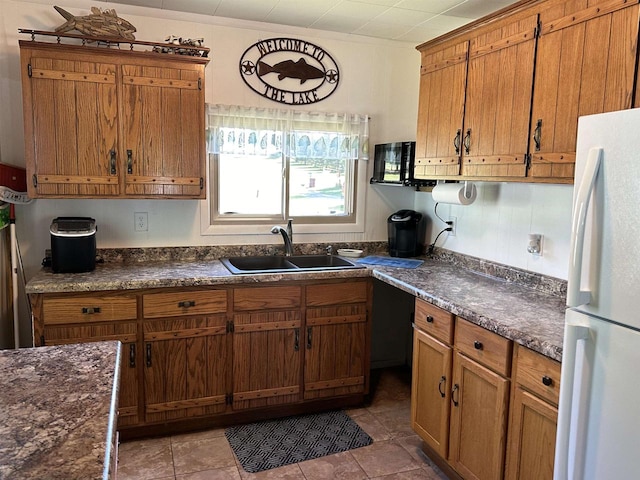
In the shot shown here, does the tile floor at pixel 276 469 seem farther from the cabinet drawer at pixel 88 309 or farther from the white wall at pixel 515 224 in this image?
the white wall at pixel 515 224

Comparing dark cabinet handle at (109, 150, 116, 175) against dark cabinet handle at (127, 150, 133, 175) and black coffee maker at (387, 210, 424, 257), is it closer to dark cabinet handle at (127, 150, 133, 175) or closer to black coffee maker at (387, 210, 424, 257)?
dark cabinet handle at (127, 150, 133, 175)

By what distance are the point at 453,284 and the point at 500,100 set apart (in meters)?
0.97

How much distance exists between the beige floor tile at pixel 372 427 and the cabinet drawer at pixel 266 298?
0.82 metres

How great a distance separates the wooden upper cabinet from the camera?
8.52 feet

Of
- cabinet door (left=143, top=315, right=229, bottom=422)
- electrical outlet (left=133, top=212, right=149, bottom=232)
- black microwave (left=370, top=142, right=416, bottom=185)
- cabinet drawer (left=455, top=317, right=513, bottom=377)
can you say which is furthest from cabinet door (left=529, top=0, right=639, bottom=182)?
electrical outlet (left=133, top=212, right=149, bottom=232)

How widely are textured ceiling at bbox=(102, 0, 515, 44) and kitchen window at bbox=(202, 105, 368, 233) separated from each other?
57cm

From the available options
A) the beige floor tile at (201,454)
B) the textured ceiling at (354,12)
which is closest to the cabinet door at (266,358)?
the beige floor tile at (201,454)

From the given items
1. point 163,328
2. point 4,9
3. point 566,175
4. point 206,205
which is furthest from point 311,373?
point 4,9

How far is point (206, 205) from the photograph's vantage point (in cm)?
324

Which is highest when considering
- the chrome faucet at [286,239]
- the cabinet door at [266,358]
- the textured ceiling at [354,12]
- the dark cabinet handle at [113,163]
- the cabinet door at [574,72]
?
the textured ceiling at [354,12]

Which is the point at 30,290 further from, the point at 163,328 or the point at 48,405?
the point at 48,405

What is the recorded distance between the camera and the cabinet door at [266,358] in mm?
2859

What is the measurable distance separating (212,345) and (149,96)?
1449 millimetres

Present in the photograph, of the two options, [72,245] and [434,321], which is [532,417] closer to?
[434,321]
